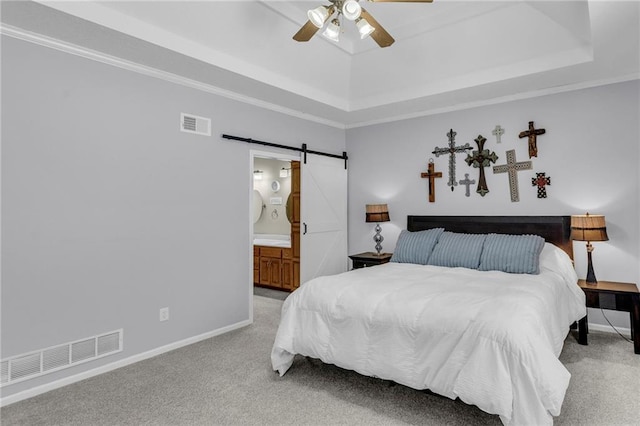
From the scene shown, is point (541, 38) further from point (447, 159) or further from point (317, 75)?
point (317, 75)

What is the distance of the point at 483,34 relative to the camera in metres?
3.60

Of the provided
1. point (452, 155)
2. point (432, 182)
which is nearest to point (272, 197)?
point (432, 182)

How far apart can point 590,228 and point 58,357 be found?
15.1 feet

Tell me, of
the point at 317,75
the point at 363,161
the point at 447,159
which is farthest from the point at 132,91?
the point at 447,159

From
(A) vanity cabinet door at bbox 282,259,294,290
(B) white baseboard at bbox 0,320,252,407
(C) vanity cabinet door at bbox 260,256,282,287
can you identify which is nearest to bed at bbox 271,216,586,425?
(B) white baseboard at bbox 0,320,252,407

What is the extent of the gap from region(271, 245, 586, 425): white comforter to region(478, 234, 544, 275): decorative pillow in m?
0.14

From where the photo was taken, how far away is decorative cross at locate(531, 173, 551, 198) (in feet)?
13.5

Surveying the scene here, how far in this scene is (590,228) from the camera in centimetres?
350

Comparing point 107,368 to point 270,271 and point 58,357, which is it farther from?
point 270,271

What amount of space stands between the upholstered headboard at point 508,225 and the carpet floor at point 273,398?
1.19m

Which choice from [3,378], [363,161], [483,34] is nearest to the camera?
[3,378]

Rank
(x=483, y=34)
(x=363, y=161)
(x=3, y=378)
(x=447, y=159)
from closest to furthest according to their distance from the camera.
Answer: (x=3, y=378) < (x=483, y=34) < (x=447, y=159) < (x=363, y=161)

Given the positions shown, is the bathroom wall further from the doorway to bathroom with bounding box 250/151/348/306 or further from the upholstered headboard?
the upholstered headboard

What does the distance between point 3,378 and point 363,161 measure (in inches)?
178
